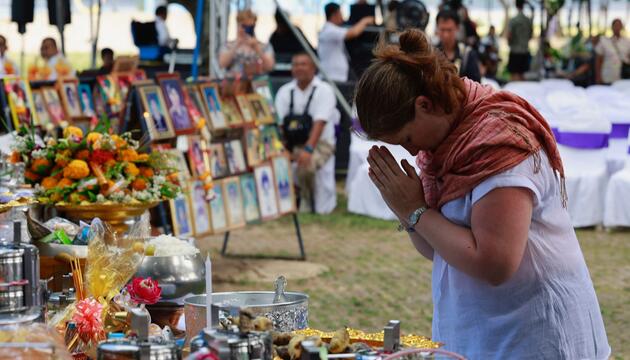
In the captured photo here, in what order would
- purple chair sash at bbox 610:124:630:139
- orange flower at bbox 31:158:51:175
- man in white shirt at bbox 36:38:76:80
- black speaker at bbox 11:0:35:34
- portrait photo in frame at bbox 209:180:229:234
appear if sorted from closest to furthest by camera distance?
orange flower at bbox 31:158:51:175, portrait photo in frame at bbox 209:180:229:234, purple chair sash at bbox 610:124:630:139, man in white shirt at bbox 36:38:76:80, black speaker at bbox 11:0:35:34

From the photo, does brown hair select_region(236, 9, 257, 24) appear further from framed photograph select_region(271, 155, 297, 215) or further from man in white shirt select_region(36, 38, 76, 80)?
framed photograph select_region(271, 155, 297, 215)

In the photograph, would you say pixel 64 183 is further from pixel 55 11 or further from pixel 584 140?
pixel 55 11

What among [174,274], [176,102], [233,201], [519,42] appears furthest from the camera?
[519,42]

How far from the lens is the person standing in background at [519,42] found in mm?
18078

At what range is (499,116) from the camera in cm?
229

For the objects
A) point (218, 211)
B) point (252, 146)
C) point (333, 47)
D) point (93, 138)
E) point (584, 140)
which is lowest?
point (218, 211)

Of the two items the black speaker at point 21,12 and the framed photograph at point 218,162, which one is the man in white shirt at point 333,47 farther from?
the framed photograph at point 218,162

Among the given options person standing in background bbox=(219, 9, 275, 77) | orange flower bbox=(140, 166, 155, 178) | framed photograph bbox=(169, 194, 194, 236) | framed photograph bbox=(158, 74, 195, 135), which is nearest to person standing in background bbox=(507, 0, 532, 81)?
person standing in background bbox=(219, 9, 275, 77)

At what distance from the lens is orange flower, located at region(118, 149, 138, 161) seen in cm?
436

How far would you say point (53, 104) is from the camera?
31.3 ft

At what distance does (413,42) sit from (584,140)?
859 centimetres

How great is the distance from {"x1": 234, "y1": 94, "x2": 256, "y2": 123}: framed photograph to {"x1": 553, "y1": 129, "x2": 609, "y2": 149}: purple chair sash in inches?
147

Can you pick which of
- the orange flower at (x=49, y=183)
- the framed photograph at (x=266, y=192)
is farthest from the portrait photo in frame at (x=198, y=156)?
the orange flower at (x=49, y=183)

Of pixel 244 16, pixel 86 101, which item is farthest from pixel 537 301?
pixel 244 16
